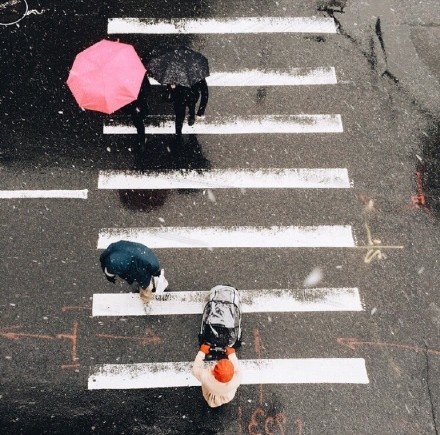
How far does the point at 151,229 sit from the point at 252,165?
207cm

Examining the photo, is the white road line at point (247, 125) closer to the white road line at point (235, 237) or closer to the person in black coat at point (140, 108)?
the person in black coat at point (140, 108)

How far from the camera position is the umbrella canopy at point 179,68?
8.20 metres

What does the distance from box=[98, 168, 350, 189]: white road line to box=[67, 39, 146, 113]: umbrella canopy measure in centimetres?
159

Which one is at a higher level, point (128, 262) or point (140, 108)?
point (140, 108)

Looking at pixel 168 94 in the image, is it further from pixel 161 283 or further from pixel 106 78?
pixel 161 283

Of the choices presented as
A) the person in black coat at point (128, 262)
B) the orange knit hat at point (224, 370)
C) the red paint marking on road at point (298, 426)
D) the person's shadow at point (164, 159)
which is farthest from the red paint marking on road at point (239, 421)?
the person's shadow at point (164, 159)

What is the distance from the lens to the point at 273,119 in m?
9.92

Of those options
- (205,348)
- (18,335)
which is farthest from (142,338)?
(18,335)

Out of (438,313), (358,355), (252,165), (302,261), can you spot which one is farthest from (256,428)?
(252,165)

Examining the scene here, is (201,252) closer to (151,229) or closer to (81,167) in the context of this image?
(151,229)

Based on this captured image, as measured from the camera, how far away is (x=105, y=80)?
7871 millimetres

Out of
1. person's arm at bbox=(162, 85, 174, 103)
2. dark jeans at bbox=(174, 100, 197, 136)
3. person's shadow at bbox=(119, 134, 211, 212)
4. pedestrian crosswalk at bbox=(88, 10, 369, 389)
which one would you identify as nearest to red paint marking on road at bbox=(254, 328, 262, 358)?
pedestrian crosswalk at bbox=(88, 10, 369, 389)

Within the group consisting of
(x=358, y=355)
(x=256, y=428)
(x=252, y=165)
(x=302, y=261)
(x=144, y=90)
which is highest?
(x=144, y=90)

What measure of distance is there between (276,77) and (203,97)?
2.00 metres
